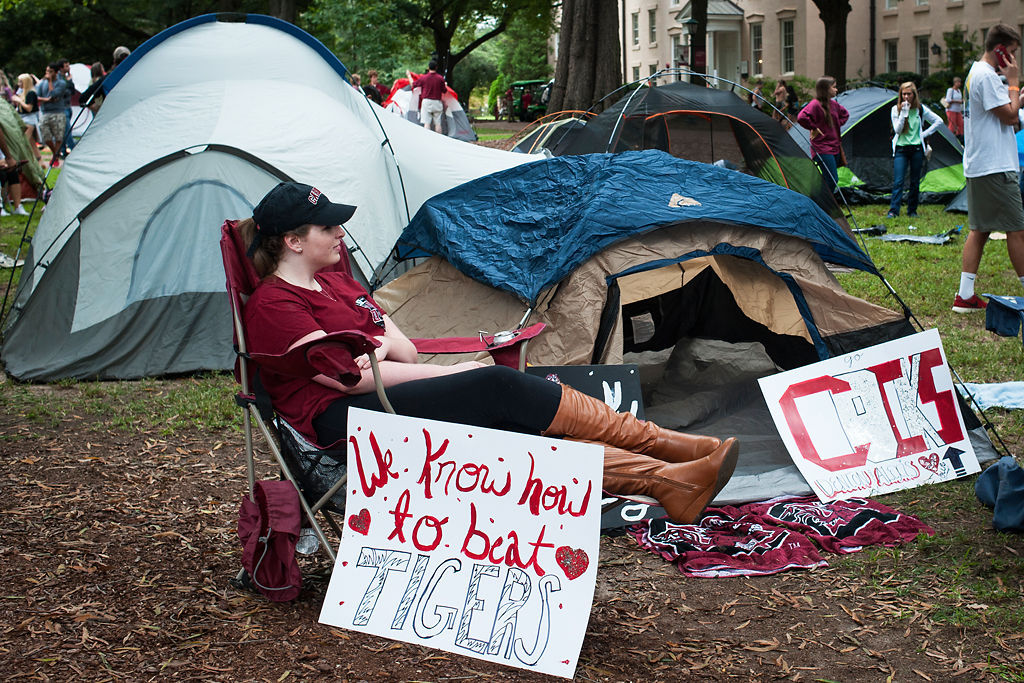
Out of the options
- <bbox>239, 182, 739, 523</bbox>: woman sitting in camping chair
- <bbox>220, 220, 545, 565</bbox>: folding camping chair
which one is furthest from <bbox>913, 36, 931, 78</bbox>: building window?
<bbox>239, 182, 739, 523</bbox>: woman sitting in camping chair

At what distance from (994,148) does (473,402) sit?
506cm

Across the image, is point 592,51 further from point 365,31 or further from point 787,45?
point 365,31

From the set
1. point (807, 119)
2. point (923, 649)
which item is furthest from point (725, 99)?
point (923, 649)

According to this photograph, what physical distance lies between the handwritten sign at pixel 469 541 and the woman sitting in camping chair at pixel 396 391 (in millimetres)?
251

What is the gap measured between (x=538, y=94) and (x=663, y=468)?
35.6 m

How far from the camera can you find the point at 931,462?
4.37 metres

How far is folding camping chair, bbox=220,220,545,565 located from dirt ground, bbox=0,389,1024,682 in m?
0.34

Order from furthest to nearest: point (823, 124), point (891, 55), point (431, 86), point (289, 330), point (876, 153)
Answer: point (891, 55)
point (431, 86)
point (876, 153)
point (823, 124)
point (289, 330)

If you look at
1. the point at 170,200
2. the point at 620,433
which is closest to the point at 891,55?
the point at 170,200

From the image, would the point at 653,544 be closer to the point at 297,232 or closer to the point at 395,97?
the point at 297,232

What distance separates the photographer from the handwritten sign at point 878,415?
434 cm

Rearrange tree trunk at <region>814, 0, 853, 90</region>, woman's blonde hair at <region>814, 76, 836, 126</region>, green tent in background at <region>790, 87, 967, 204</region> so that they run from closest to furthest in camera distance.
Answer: woman's blonde hair at <region>814, 76, 836, 126</region> < green tent in background at <region>790, 87, 967, 204</region> < tree trunk at <region>814, 0, 853, 90</region>

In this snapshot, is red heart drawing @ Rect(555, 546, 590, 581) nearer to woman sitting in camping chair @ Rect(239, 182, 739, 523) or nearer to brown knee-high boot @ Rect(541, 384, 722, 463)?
woman sitting in camping chair @ Rect(239, 182, 739, 523)

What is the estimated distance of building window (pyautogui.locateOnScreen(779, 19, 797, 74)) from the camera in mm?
35438
